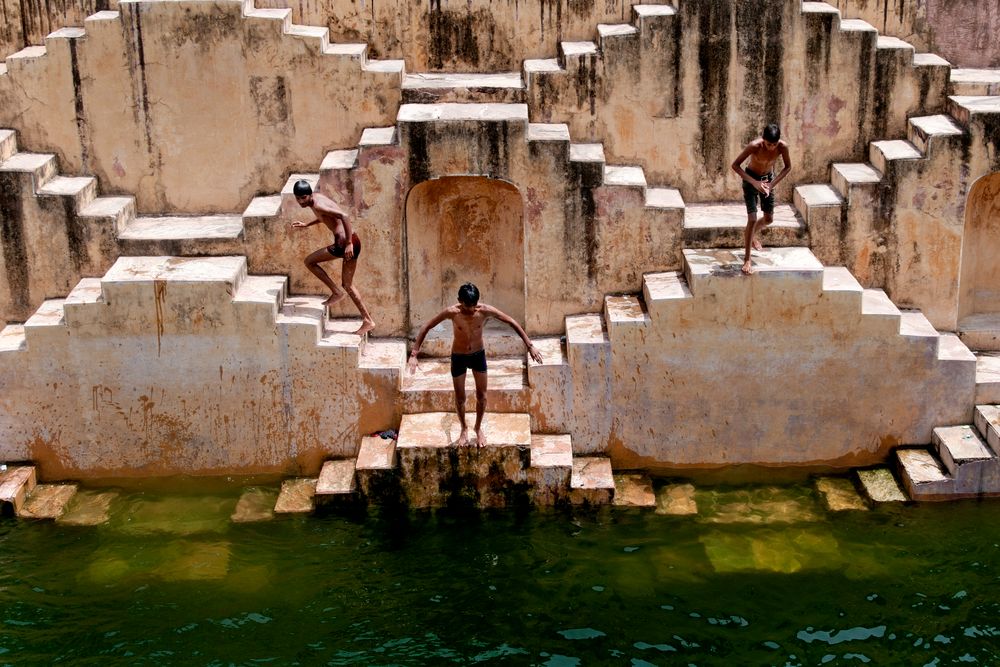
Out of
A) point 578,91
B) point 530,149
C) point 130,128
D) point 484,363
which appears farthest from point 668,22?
point 130,128

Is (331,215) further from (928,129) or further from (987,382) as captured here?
(987,382)

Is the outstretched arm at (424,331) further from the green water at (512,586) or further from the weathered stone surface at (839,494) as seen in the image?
the weathered stone surface at (839,494)

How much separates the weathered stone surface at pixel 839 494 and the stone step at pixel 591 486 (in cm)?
218

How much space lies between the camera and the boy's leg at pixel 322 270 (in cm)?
1396

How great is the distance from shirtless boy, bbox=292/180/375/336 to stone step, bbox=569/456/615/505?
2715mm

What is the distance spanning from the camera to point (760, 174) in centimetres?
1386

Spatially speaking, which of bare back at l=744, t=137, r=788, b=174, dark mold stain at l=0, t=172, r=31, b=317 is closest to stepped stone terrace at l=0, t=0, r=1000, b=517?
dark mold stain at l=0, t=172, r=31, b=317

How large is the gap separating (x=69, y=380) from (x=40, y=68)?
3532 mm

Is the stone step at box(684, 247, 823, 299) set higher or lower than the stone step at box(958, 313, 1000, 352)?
higher

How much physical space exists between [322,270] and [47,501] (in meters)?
3.70

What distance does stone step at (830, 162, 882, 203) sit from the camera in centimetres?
1429

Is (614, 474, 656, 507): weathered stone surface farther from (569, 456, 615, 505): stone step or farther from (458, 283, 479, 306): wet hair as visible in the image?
(458, 283, 479, 306): wet hair

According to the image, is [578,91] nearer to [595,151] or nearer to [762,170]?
[595,151]

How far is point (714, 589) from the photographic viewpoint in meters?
12.4
